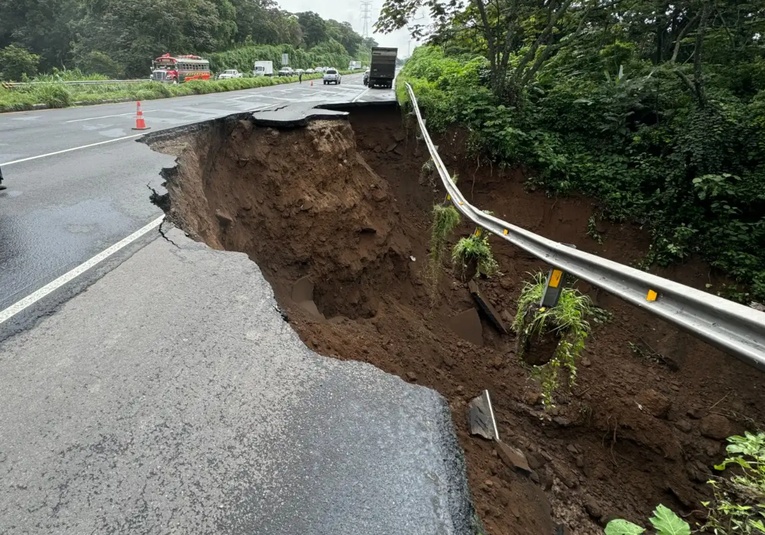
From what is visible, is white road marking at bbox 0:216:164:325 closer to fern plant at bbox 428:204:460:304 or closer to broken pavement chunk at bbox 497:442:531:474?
fern plant at bbox 428:204:460:304

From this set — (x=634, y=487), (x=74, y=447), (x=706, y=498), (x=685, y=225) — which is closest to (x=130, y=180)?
(x=74, y=447)

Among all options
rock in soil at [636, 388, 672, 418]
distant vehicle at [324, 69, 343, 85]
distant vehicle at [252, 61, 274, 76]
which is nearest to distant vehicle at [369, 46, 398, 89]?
distant vehicle at [324, 69, 343, 85]

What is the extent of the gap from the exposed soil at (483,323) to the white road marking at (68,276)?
0.67 meters

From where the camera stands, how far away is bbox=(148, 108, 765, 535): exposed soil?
436 cm

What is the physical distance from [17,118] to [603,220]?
16.5 m

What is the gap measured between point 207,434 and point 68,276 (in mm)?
2353

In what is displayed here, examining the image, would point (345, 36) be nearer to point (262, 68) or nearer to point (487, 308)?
point (262, 68)

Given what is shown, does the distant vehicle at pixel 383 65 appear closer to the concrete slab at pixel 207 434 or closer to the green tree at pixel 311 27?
the concrete slab at pixel 207 434

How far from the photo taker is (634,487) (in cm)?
468

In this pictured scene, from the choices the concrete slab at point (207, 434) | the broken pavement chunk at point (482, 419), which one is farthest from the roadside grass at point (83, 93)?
the broken pavement chunk at point (482, 419)

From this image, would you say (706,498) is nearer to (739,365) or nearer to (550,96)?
(739,365)

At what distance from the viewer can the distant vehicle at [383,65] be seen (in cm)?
2753

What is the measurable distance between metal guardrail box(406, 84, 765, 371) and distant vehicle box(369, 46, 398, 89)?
27.7 m

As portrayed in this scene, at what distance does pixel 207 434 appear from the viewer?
2.09 metres
